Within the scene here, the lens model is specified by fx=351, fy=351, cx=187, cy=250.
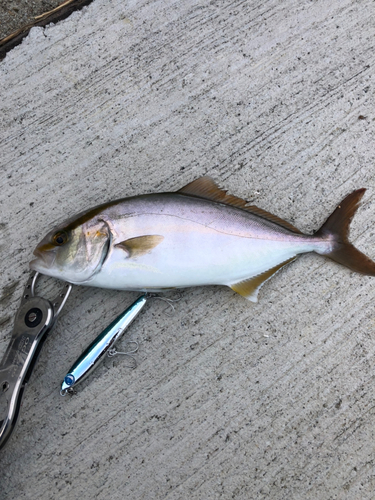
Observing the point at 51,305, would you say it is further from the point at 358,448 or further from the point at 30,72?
the point at 358,448

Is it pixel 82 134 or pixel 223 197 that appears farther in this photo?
pixel 82 134

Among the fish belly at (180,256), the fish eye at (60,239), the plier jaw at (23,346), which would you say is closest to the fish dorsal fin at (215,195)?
the fish belly at (180,256)

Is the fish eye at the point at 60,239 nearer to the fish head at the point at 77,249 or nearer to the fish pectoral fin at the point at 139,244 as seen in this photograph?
the fish head at the point at 77,249

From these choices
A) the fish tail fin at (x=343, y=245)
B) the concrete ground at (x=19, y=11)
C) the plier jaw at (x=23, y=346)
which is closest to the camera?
the plier jaw at (x=23, y=346)

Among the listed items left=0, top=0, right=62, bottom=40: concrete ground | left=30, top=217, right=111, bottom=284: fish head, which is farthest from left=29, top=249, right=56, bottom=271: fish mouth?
left=0, top=0, right=62, bottom=40: concrete ground

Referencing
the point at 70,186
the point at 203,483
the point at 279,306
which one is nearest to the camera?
the point at 203,483

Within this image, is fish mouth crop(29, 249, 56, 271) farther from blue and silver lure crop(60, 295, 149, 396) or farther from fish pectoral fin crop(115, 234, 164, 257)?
blue and silver lure crop(60, 295, 149, 396)

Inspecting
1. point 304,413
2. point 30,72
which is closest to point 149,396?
point 304,413
